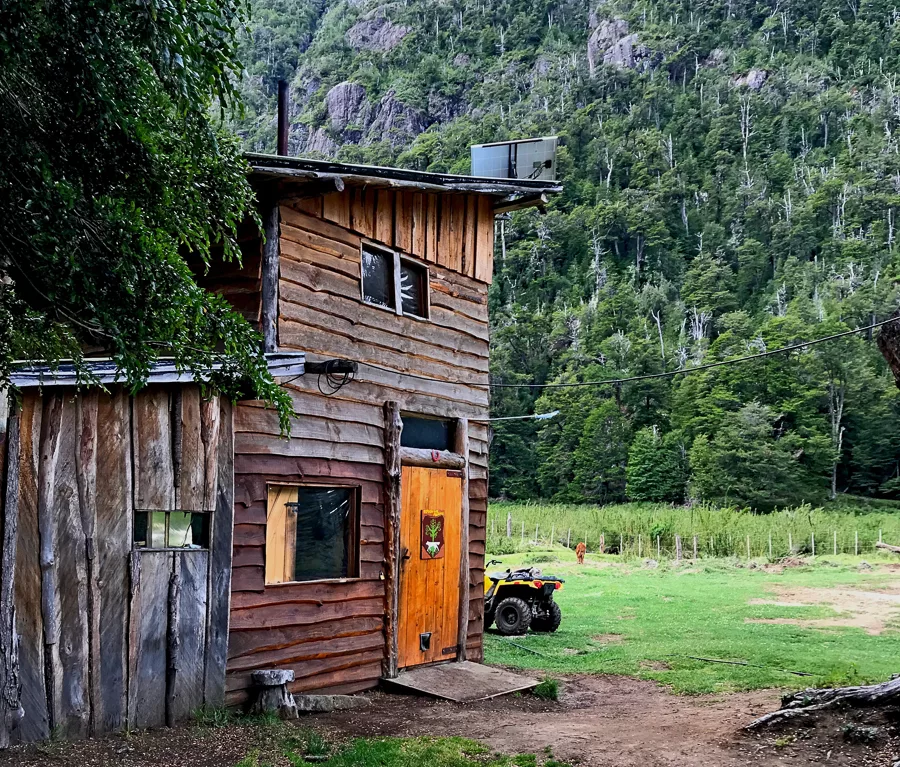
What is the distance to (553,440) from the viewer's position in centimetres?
7619

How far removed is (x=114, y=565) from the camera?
7.41 meters

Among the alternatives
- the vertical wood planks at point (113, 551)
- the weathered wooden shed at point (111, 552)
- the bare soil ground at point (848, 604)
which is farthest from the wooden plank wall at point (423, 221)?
the bare soil ground at point (848, 604)

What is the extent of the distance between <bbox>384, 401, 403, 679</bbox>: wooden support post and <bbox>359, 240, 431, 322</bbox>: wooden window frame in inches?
45.6

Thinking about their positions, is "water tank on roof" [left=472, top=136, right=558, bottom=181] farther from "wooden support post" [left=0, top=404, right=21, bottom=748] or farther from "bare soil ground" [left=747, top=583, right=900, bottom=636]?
"bare soil ground" [left=747, top=583, right=900, bottom=636]

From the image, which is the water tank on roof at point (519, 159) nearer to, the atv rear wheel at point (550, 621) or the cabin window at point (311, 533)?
the cabin window at point (311, 533)

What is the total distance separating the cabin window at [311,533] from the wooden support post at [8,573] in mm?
2780

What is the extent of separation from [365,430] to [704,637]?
25.0ft

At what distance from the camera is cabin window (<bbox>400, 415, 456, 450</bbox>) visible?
11.2 metres

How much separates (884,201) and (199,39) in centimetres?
10233

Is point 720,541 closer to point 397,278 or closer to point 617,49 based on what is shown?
point 397,278

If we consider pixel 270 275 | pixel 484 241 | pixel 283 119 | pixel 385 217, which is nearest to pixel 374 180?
pixel 385 217

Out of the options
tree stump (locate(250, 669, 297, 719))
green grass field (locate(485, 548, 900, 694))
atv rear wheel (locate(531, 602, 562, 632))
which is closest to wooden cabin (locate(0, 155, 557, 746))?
tree stump (locate(250, 669, 297, 719))


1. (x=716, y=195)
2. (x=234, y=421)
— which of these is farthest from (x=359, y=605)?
(x=716, y=195)

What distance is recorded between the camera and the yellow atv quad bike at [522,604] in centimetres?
1559
